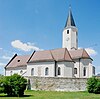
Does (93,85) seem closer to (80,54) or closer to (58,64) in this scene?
(58,64)

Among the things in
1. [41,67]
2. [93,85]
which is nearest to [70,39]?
[41,67]

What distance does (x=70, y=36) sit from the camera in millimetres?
58375

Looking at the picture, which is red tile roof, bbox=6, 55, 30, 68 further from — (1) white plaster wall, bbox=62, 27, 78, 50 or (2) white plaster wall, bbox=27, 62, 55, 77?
(1) white plaster wall, bbox=62, 27, 78, 50

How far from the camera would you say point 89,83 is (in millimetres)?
31547

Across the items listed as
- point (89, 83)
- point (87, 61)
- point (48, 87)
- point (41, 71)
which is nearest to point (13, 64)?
point (41, 71)

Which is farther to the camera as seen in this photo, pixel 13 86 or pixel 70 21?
pixel 70 21

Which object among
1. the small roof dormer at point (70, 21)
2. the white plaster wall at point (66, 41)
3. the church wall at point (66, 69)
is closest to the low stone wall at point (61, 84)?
the church wall at point (66, 69)

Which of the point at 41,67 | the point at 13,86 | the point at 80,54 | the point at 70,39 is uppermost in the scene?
the point at 70,39

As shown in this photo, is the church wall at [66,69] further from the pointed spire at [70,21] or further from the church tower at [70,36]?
the pointed spire at [70,21]

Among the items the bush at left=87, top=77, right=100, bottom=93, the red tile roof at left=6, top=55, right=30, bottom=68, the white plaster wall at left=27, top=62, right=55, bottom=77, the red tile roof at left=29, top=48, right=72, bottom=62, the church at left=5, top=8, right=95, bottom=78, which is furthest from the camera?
the red tile roof at left=6, top=55, right=30, bottom=68

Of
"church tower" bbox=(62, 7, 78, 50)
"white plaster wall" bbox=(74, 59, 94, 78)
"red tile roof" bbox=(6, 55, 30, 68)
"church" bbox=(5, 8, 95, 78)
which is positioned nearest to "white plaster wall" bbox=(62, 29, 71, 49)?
"church tower" bbox=(62, 7, 78, 50)

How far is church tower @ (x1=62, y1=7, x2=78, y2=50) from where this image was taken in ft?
191

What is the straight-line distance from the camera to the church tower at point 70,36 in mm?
58188

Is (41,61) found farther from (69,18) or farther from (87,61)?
(69,18)
